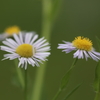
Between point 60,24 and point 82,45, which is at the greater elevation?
point 60,24

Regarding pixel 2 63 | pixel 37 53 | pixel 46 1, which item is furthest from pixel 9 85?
pixel 37 53

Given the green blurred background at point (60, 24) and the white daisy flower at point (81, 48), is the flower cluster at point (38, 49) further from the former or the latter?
the green blurred background at point (60, 24)

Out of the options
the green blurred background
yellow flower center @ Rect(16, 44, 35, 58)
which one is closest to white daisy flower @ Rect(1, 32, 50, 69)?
yellow flower center @ Rect(16, 44, 35, 58)

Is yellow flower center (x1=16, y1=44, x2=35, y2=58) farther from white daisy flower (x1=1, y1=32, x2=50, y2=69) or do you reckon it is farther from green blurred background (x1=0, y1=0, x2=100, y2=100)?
green blurred background (x1=0, y1=0, x2=100, y2=100)

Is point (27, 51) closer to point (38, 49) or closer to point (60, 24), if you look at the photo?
point (38, 49)

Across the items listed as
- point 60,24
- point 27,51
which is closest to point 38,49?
point 27,51

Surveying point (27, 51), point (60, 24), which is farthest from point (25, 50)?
point (60, 24)

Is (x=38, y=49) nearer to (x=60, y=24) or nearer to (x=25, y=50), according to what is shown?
→ (x=25, y=50)

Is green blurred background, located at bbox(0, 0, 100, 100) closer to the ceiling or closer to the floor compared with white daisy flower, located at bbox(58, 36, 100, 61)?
closer to the ceiling

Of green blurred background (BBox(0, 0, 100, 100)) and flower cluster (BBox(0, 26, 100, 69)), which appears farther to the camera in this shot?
green blurred background (BBox(0, 0, 100, 100))

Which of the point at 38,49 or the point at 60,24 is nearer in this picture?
the point at 38,49
